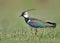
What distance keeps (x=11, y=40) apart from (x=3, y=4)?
0.49 m

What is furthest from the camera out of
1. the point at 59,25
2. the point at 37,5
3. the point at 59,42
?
the point at 37,5

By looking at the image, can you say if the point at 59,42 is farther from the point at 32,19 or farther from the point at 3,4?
the point at 3,4

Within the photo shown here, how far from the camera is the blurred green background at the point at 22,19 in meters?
2.58

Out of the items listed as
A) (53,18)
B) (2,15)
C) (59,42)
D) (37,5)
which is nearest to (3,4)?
(2,15)

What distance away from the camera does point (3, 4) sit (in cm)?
290

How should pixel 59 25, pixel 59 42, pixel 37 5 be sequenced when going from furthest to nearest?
pixel 37 5 → pixel 59 25 → pixel 59 42

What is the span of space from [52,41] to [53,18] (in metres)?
0.30

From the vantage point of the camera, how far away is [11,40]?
2.56 metres

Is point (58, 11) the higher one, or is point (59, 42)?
point (58, 11)

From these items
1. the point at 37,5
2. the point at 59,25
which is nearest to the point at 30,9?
the point at 37,5

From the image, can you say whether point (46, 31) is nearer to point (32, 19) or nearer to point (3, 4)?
point (32, 19)

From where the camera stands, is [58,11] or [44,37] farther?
[58,11]

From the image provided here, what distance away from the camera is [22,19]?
2.68 meters

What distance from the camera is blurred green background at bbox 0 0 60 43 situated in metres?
2.58
